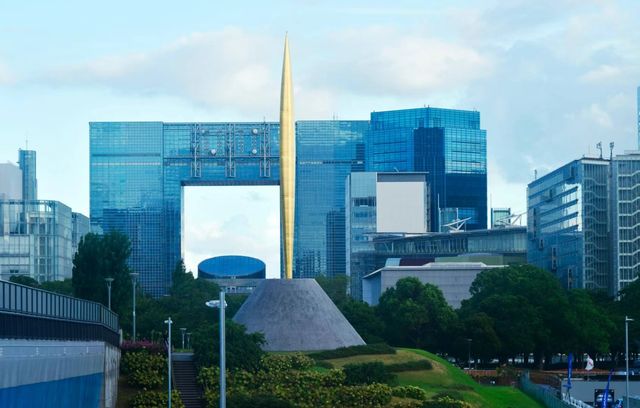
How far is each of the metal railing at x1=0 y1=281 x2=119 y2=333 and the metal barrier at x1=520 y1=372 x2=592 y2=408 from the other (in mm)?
35428

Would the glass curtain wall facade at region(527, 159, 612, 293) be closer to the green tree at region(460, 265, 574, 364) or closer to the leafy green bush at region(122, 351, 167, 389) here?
the green tree at region(460, 265, 574, 364)

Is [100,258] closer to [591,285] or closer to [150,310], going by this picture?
[150,310]

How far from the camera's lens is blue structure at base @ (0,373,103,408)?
4212 cm

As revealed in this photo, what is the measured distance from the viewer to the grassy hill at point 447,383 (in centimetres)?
9738

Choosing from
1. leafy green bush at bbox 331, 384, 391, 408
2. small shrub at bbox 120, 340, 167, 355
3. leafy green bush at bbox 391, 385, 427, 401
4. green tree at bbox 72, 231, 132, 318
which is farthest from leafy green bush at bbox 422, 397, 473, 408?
green tree at bbox 72, 231, 132, 318

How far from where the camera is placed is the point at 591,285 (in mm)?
193625

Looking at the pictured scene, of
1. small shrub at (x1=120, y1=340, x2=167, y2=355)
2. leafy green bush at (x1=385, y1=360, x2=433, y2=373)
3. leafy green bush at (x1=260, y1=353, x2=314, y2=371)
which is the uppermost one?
small shrub at (x1=120, y1=340, x2=167, y2=355)

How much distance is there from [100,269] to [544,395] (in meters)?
43.3

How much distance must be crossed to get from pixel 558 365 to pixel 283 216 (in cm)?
5801

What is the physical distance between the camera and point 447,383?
10112cm

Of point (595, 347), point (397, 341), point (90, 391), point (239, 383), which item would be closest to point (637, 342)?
point (595, 347)

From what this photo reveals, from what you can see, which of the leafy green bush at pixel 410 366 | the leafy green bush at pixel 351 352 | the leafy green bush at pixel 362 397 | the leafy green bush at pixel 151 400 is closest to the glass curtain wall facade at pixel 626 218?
the leafy green bush at pixel 351 352

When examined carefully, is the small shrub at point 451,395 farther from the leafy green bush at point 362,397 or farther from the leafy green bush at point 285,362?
the leafy green bush at point 285,362

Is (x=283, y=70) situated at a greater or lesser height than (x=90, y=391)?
greater
